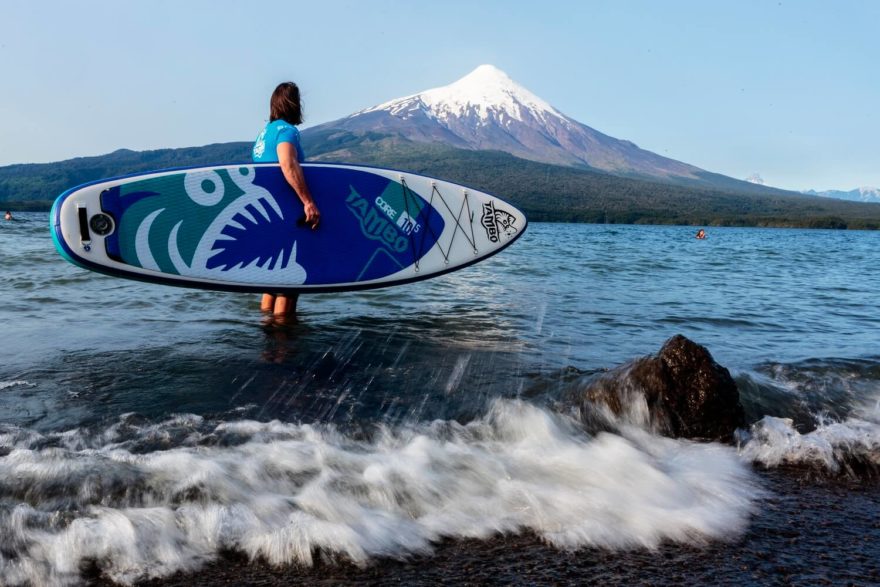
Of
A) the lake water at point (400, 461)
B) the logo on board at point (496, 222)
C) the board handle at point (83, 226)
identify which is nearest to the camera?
the lake water at point (400, 461)

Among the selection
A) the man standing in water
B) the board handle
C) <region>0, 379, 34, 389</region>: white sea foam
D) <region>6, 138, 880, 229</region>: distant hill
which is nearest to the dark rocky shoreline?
<region>0, 379, 34, 389</region>: white sea foam

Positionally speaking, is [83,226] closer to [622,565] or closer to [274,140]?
[274,140]

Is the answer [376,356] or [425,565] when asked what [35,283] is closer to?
[376,356]

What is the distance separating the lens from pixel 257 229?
301 inches

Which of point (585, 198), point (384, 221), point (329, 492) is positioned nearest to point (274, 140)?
point (384, 221)

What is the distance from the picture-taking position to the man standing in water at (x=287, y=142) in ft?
23.8

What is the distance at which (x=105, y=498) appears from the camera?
10.8ft

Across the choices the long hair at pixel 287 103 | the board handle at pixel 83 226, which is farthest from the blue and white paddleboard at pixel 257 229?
the long hair at pixel 287 103

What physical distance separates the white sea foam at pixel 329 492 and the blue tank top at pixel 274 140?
388 cm

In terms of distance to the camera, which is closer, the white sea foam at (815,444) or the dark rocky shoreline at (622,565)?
the dark rocky shoreline at (622,565)

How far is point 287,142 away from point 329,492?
4817 millimetres

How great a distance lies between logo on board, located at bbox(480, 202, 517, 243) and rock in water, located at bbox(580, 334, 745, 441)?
5136mm

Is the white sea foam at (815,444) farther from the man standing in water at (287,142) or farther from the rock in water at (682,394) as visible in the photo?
the man standing in water at (287,142)

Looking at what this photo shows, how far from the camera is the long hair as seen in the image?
7.24 meters
